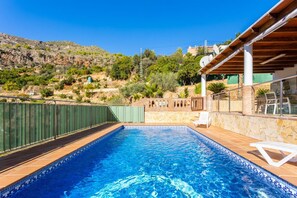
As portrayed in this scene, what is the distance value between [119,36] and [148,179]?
4697cm

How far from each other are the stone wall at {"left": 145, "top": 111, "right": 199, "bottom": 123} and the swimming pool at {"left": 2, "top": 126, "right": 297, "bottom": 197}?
8.77 meters

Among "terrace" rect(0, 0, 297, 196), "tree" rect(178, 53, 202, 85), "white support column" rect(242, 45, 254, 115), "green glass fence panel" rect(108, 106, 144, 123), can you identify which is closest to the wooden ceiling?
"terrace" rect(0, 0, 297, 196)

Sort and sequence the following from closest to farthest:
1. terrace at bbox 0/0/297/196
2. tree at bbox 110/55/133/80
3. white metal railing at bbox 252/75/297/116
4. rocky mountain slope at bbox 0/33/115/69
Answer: terrace at bbox 0/0/297/196
white metal railing at bbox 252/75/297/116
tree at bbox 110/55/133/80
rocky mountain slope at bbox 0/33/115/69

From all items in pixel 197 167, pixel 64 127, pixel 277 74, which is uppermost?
pixel 277 74

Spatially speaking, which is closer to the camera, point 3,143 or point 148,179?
point 148,179

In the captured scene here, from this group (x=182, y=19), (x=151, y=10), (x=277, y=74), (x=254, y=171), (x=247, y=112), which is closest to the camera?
(x=254, y=171)

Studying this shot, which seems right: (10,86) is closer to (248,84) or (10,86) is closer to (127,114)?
(127,114)

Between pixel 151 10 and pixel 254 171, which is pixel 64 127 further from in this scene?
pixel 151 10

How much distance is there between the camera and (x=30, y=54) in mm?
72625

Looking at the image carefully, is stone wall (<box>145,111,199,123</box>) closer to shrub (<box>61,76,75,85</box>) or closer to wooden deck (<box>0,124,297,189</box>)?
wooden deck (<box>0,124,297,189</box>)

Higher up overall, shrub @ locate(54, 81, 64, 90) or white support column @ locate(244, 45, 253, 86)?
shrub @ locate(54, 81, 64, 90)

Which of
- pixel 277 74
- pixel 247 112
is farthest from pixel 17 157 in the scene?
pixel 277 74

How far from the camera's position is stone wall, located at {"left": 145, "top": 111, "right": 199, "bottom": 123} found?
16.0 m

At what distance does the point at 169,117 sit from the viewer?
16266 millimetres
